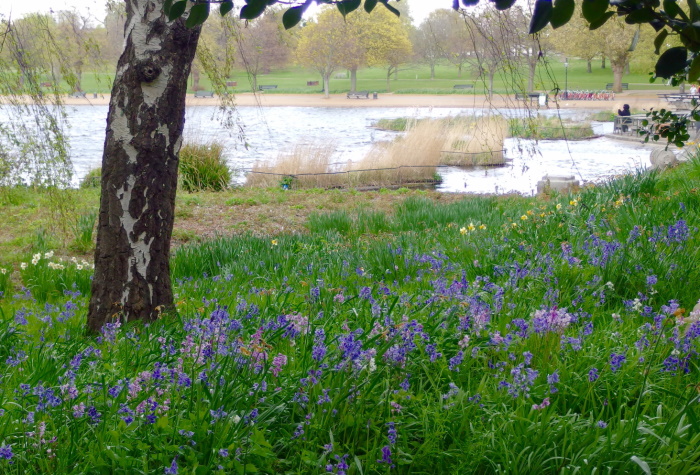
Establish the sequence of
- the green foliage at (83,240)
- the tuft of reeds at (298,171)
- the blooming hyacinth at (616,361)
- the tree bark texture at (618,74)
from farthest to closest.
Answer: the tree bark texture at (618,74), the tuft of reeds at (298,171), the green foliage at (83,240), the blooming hyacinth at (616,361)

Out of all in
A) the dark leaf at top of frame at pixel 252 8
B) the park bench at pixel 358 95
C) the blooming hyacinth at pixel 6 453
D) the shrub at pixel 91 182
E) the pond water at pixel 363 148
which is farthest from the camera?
the park bench at pixel 358 95

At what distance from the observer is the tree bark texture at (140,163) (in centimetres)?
325

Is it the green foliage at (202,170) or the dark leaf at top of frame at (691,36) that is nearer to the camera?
the dark leaf at top of frame at (691,36)

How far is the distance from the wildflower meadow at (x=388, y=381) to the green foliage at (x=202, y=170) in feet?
29.1

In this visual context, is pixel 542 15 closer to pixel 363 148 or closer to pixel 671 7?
pixel 671 7

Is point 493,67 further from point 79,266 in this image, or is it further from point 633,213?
point 79,266

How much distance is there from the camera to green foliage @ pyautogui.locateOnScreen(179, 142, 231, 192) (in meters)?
12.5

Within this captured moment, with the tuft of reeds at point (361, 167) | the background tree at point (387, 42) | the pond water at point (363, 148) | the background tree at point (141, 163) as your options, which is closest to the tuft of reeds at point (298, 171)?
the tuft of reeds at point (361, 167)

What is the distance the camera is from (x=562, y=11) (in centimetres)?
131

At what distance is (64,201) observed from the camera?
5.65 metres

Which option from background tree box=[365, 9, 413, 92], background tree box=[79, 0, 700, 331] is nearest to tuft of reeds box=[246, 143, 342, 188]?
background tree box=[79, 0, 700, 331]

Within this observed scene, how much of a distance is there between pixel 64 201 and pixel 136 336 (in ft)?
10.4

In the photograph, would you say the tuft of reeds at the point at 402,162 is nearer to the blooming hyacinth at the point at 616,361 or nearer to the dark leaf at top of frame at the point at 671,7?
the blooming hyacinth at the point at 616,361

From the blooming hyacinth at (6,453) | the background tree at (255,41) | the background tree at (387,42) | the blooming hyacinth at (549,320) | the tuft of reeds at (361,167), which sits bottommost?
the tuft of reeds at (361,167)
